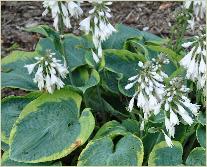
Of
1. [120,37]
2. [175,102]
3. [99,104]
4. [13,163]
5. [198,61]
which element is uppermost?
[198,61]

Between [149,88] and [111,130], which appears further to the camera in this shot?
[111,130]

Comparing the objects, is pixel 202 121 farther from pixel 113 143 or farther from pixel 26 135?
pixel 26 135

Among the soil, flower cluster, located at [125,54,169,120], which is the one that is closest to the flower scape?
flower cluster, located at [125,54,169,120]

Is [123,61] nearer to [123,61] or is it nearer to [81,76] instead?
[123,61]

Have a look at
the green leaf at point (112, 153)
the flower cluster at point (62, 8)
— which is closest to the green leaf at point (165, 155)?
the green leaf at point (112, 153)

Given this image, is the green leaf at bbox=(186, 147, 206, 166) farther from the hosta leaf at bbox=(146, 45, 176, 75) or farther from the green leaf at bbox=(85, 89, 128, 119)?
the hosta leaf at bbox=(146, 45, 176, 75)

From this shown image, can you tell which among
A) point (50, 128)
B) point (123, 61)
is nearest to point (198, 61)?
point (123, 61)
